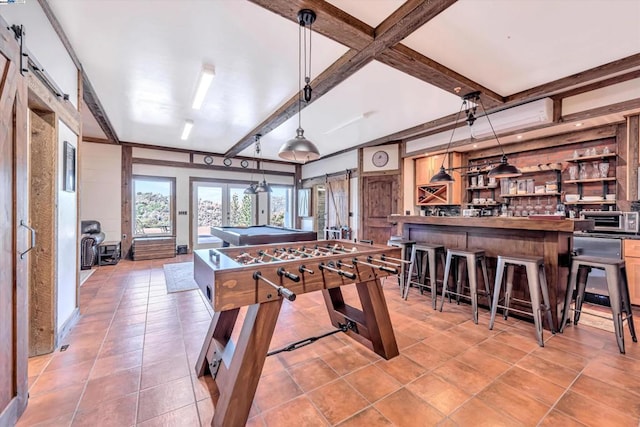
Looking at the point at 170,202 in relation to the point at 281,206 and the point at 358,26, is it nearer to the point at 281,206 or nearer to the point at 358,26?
the point at 281,206

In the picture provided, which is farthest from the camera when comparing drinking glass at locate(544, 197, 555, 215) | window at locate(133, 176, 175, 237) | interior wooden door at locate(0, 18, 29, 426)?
window at locate(133, 176, 175, 237)

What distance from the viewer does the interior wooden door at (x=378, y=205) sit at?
6.43m

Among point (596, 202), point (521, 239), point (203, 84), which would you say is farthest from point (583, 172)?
point (203, 84)

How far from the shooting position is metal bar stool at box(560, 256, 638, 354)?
7.72ft

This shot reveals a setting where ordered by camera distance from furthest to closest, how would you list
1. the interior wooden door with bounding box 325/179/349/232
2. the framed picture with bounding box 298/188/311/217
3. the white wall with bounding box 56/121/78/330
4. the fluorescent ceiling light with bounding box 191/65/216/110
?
the framed picture with bounding box 298/188/311/217 < the interior wooden door with bounding box 325/179/349/232 < the fluorescent ceiling light with bounding box 191/65/216/110 < the white wall with bounding box 56/121/78/330

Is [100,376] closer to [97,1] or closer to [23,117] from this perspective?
[23,117]

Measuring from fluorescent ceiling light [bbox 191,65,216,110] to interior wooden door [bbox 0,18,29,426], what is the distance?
181 cm

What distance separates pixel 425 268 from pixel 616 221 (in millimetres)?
2429

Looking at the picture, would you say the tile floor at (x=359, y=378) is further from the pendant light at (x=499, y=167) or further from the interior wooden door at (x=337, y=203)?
the interior wooden door at (x=337, y=203)

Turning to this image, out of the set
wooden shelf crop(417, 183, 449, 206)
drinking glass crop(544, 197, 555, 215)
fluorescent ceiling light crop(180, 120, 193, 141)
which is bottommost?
drinking glass crop(544, 197, 555, 215)

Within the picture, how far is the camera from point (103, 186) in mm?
6551

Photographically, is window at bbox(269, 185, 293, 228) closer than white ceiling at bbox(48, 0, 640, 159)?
No

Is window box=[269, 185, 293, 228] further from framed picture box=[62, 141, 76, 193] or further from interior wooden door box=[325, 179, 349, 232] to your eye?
framed picture box=[62, 141, 76, 193]

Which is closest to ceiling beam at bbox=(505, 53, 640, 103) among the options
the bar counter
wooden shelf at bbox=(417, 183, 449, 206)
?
the bar counter
